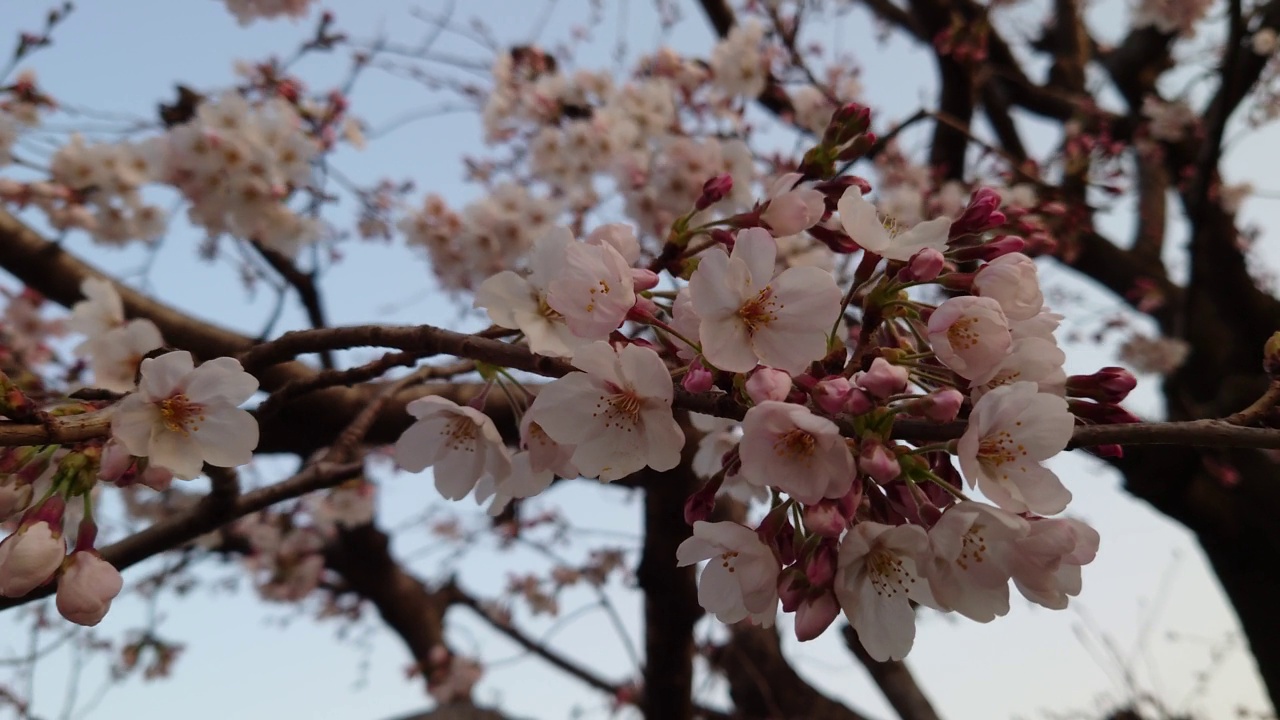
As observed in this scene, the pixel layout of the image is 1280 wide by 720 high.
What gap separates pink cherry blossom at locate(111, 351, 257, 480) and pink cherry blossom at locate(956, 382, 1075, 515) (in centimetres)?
71

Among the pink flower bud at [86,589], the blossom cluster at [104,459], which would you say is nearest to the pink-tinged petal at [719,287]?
the blossom cluster at [104,459]

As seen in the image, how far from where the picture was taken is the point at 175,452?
0.81 metres

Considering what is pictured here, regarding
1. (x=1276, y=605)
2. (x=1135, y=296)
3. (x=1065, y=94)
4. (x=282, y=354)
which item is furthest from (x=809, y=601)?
(x=1065, y=94)

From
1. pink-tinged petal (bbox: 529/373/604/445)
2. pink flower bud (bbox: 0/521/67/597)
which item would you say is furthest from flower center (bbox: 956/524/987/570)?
pink flower bud (bbox: 0/521/67/597)

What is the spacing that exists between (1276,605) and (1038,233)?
363 centimetres

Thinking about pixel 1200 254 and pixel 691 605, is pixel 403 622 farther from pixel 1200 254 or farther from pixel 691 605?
pixel 1200 254

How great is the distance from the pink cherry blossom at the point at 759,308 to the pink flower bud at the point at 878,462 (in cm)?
10

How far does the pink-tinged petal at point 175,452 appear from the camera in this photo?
2.60ft

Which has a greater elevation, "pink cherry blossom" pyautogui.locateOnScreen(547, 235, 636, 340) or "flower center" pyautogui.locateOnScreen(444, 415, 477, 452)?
"pink cherry blossom" pyautogui.locateOnScreen(547, 235, 636, 340)

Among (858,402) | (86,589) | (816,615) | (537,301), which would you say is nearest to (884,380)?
(858,402)

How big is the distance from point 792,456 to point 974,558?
7.4 inches

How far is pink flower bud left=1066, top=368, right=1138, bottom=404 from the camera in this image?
0.74 m

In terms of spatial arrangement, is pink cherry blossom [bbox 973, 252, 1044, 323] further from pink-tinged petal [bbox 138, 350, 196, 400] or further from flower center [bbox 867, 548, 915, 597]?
pink-tinged petal [bbox 138, 350, 196, 400]

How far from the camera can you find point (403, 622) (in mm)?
4883
